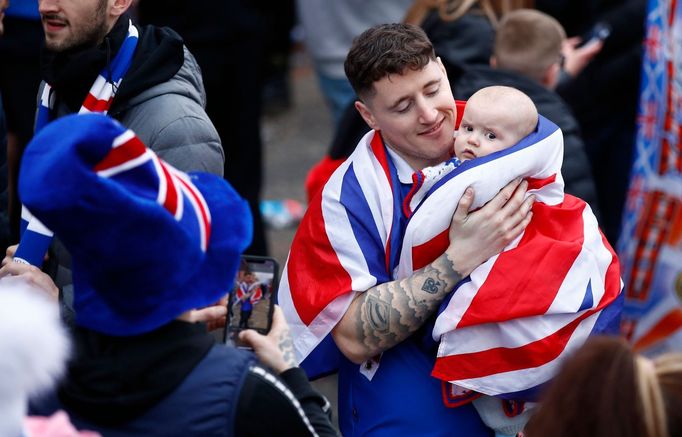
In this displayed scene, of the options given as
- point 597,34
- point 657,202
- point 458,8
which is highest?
point 458,8

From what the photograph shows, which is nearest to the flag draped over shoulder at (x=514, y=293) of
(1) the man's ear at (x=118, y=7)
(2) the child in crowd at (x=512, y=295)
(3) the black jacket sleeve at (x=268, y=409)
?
(2) the child in crowd at (x=512, y=295)

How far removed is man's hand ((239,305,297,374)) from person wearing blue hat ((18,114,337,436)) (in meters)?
0.14

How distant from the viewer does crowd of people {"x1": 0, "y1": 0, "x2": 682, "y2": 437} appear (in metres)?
1.99

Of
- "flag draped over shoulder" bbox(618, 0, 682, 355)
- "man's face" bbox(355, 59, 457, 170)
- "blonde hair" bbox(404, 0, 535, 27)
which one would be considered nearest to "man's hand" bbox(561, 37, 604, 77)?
"blonde hair" bbox(404, 0, 535, 27)

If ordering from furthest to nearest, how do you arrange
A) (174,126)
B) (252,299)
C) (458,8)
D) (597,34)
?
(597,34)
(458,8)
(174,126)
(252,299)

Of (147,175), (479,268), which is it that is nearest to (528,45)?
(479,268)

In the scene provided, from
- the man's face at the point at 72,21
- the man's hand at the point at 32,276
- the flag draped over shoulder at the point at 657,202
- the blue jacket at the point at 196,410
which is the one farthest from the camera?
the flag draped over shoulder at the point at 657,202

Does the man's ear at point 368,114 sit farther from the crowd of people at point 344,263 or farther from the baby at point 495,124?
the baby at point 495,124

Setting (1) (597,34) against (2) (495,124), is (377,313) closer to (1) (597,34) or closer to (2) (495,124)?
(2) (495,124)

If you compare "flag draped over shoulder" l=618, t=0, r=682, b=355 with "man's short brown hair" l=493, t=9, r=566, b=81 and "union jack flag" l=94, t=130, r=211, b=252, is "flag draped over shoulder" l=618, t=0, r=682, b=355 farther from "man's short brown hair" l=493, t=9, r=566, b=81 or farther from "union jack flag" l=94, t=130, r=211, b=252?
"union jack flag" l=94, t=130, r=211, b=252

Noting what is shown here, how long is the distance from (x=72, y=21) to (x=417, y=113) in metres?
1.10

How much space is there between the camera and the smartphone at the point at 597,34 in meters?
5.35

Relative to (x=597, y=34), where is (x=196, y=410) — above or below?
above

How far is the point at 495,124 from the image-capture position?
9.16ft
